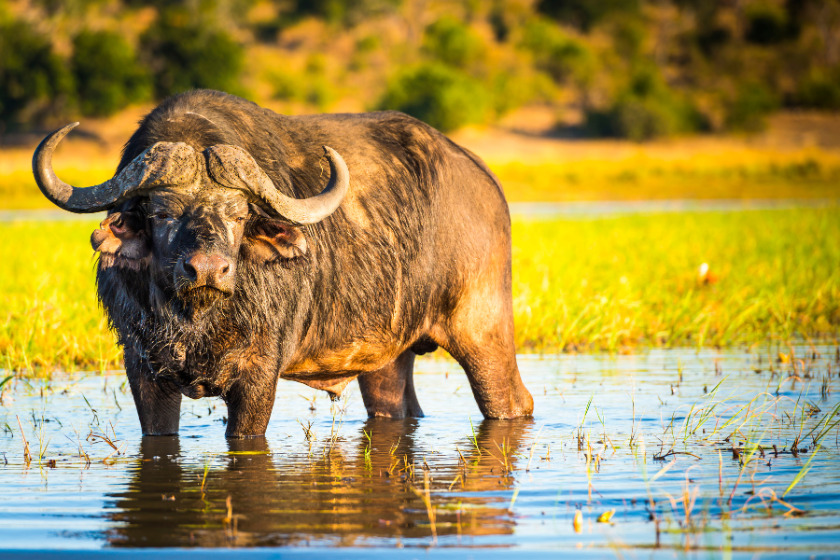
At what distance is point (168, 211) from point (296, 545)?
1.77 m

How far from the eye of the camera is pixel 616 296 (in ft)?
30.9

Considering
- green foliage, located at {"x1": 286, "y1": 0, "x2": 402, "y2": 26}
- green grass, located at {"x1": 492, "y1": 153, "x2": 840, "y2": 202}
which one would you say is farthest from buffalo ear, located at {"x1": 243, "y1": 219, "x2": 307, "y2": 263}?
green foliage, located at {"x1": 286, "y1": 0, "x2": 402, "y2": 26}

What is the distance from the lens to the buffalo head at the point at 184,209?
180 inches

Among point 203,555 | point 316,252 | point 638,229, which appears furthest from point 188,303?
point 638,229

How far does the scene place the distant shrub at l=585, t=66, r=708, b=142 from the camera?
147ft

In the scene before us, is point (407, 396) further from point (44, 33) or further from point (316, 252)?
point (44, 33)

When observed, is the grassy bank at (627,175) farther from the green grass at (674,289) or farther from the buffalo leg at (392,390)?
the buffalo leg at (392,390)

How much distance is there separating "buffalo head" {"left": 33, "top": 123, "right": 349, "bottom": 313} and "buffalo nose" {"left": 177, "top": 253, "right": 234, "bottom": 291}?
0.06 ft

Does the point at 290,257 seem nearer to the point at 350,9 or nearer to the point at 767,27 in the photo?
the point at 350,9

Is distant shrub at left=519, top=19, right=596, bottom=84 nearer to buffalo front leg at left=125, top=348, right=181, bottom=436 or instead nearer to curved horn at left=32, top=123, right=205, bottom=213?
buffalo front leg at left=125, top=348, right=181, bottom=436

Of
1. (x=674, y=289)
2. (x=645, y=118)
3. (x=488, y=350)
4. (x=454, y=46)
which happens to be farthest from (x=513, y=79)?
(x=488, y=350)

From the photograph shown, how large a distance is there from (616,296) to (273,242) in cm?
512

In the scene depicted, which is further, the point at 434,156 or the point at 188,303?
the point at 434,156

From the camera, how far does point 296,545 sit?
3494mm
